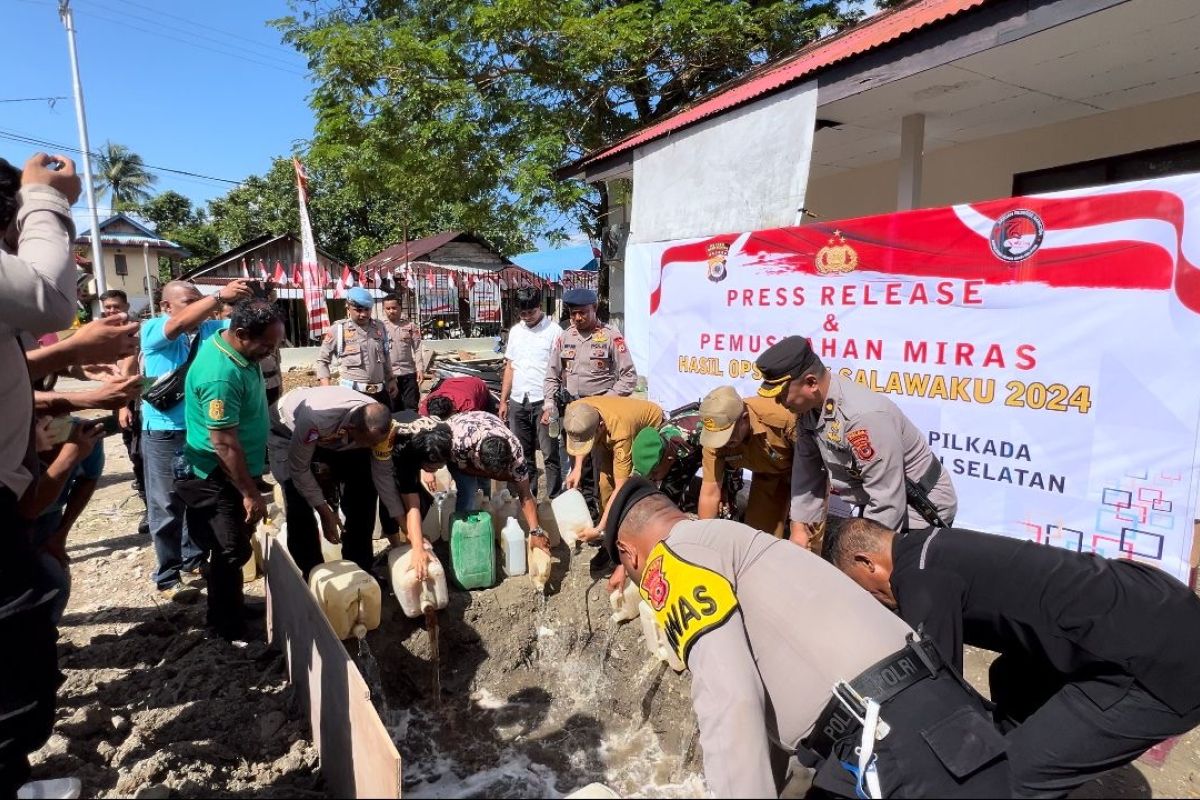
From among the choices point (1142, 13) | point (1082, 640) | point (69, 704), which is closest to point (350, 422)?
point (69, 704)

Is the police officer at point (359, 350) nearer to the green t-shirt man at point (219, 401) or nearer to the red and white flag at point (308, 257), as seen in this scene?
the green t-shirt man at point (219, 401)

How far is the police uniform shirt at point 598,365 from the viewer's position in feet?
16.1

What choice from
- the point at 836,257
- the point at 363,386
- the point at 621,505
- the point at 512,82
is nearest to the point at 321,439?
the point at 621,505

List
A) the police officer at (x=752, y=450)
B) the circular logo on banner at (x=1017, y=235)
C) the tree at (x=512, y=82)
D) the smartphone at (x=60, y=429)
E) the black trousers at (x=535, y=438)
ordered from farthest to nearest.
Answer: the tree at (x=512, y=82) → the black trousers at (x=535, y=438) → the police officer at (x=752, y=450) → the circular logo on banner at (x=1017, y=235) → the smartphone at (x=60, y=429)

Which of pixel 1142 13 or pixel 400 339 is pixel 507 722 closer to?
pixel 400 339

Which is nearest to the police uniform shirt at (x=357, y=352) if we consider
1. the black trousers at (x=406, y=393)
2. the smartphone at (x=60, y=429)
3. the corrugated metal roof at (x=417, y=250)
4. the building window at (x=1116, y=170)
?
the black trousers at (x=406, y=393)

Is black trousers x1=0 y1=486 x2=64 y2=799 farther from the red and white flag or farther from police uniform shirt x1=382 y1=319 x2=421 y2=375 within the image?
the red and white flag

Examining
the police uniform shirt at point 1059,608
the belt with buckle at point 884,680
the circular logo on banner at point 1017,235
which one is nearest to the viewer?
the belt with buckle at point 884,680

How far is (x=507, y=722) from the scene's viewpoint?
3.50 metres

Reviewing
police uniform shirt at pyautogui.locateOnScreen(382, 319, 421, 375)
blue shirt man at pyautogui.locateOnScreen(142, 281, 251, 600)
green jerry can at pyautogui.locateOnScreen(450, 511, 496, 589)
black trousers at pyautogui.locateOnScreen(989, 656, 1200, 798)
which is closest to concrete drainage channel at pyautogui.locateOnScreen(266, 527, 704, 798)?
green jerry can at pyautogui.locateOnScreen(450, 511, 496, 589)

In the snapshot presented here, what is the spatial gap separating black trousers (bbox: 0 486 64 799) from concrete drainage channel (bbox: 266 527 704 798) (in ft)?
2.75

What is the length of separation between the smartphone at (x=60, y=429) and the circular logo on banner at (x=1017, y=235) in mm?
4235

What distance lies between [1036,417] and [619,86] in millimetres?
8550

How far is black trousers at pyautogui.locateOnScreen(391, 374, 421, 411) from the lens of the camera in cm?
626
